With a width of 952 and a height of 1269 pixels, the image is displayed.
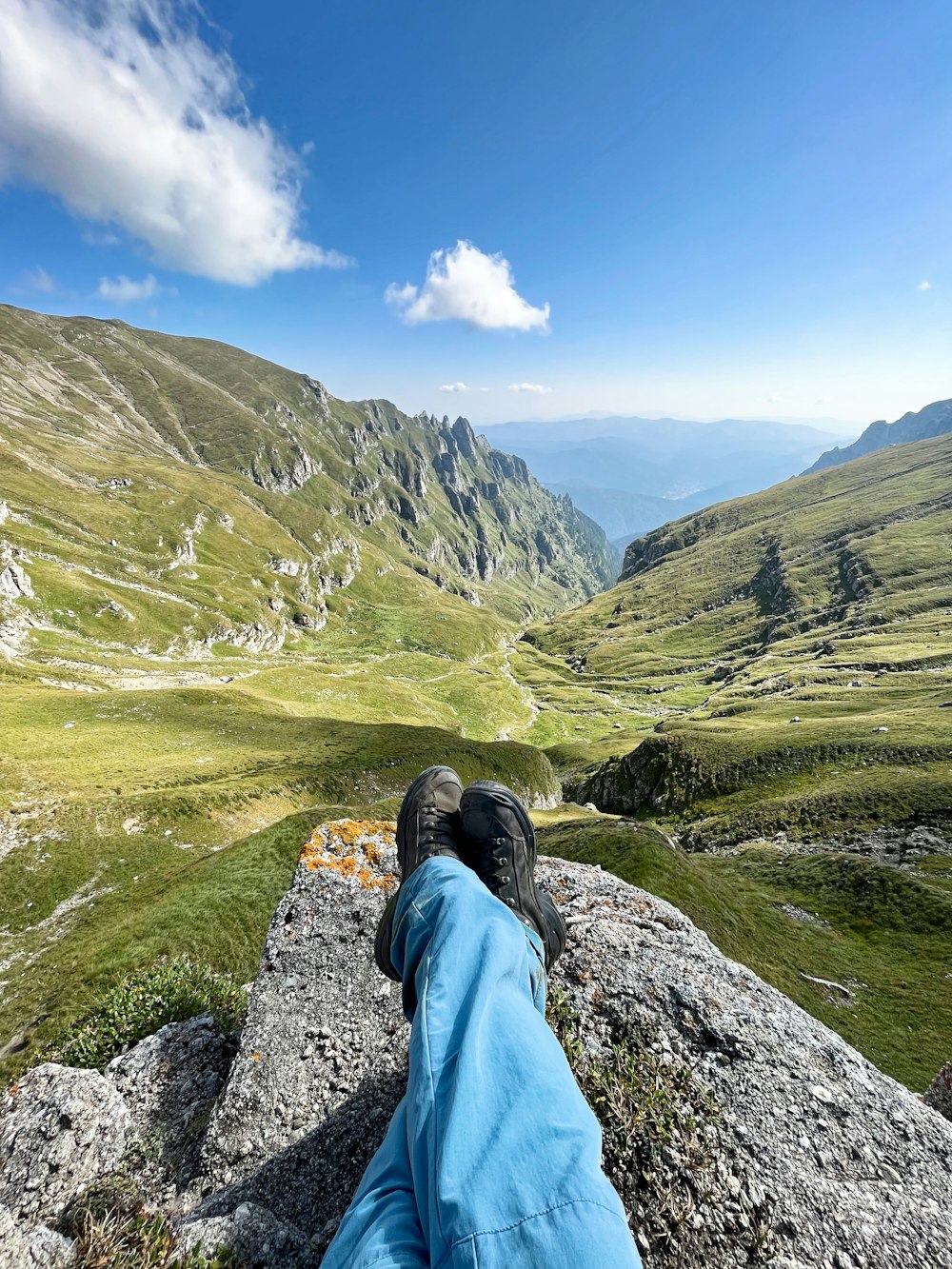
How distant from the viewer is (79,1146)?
6074mm

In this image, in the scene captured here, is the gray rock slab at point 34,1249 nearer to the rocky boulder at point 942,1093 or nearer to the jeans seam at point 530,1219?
the jeans seam at point 530,1219

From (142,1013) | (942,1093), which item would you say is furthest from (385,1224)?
(942,1093)

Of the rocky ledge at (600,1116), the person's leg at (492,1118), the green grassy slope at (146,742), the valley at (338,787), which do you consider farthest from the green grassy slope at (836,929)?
the person's leg at (492,1118)

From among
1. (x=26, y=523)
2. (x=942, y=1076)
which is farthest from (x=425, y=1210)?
(x=26, y=523)

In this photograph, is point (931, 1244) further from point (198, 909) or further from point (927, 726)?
point (927, 726)

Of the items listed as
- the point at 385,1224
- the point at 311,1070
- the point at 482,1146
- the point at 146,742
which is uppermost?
the point at 482,1146

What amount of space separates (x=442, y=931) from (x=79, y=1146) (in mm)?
5769

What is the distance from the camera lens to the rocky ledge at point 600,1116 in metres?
5.39

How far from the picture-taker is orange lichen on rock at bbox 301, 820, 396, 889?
11.8m

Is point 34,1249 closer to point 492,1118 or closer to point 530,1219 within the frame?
point 492,1118

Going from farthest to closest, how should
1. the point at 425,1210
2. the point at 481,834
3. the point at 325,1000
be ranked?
the point at 325,1000 → the point at 481,834 → the point at 425,1210

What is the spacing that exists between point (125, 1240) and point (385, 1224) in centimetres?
270

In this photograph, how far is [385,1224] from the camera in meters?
3.40

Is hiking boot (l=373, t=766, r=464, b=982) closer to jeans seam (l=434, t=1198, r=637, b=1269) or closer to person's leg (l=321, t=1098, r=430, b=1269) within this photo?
person's leg (l=321, t=1098, r=430, b=1269)
